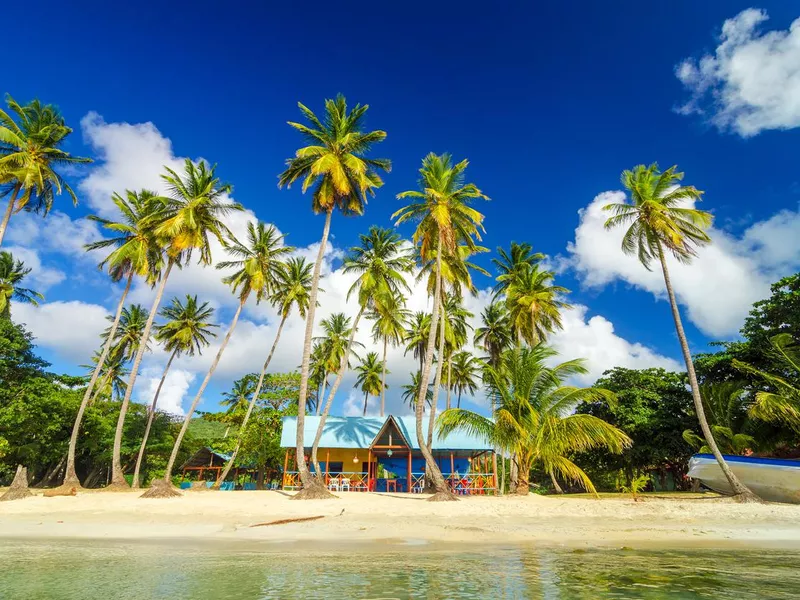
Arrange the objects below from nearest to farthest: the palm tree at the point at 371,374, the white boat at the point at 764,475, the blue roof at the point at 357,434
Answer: the white boat at the point at 764,475
the blue roof at the point at 357,434
the palm tree at the point at 371,374

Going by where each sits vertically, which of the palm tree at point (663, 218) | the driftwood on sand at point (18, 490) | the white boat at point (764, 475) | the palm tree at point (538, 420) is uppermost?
the palm tree at point (663, 218)

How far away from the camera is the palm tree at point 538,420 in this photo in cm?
1680

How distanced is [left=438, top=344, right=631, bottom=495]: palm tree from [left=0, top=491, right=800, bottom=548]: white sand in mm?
2065

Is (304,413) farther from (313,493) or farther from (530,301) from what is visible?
(530,301)

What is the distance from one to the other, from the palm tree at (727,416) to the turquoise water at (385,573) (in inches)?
519

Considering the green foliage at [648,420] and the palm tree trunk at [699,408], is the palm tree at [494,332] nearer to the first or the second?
the green foliage at [648,420]

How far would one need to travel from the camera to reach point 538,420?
17.5 meters

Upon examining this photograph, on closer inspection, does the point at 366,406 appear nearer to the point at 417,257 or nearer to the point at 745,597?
the point at 417,257

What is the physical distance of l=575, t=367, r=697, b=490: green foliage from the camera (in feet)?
85.8

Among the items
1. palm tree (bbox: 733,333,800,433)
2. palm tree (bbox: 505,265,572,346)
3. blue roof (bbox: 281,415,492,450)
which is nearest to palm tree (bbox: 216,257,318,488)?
blue roof (bbox: 281,415,492,450)

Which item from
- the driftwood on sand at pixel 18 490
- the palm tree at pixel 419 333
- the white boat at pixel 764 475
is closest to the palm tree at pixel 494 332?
the palm tree at pixel 419 333

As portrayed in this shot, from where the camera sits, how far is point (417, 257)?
75.6ft

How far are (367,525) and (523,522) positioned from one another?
13.7ft

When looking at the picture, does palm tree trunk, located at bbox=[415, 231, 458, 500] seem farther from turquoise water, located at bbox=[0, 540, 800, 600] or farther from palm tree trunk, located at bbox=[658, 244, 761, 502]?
palm tree trunk, located at bbox=[658, 244, 761, 502]
